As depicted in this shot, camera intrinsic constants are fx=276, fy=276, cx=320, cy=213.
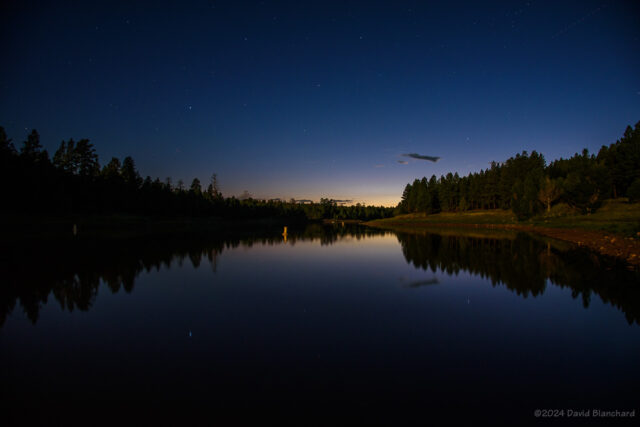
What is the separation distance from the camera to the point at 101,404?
5133 mm

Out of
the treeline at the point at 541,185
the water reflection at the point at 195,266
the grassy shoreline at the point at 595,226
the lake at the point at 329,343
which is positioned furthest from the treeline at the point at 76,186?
the treeline at the point at 541,185

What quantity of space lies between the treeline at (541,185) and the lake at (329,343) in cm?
6199

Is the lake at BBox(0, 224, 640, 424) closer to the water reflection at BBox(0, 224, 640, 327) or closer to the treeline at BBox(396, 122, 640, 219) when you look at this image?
the water reflection at BBox(0, 224, 640, 327)

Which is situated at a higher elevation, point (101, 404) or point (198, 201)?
point (198, 201)

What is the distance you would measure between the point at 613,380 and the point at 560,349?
146cm

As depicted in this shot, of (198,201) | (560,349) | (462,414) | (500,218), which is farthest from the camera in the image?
(198,201)

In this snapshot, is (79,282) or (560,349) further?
(79,282)

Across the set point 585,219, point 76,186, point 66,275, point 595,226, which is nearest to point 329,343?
point 66,275

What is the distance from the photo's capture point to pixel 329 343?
7.73m

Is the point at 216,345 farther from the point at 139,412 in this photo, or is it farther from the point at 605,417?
the point at 605,417

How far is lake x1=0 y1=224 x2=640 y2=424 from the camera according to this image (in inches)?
210

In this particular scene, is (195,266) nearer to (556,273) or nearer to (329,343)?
(329,343)

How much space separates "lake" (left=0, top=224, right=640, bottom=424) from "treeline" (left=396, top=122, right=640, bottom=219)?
203 ft

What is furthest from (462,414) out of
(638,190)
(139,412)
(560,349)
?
(638,190)
